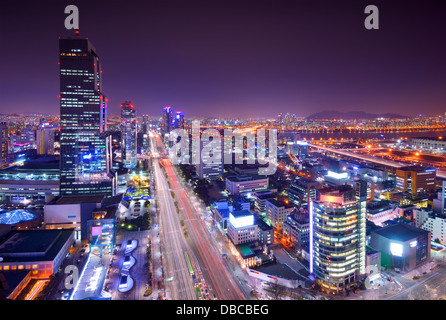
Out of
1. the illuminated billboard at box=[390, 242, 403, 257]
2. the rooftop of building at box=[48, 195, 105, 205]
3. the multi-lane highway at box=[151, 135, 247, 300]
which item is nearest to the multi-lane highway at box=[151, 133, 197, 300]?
the multi-lane highway at box=[151, 135, 247, 300]

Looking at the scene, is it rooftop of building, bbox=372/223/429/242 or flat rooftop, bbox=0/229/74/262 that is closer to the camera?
flat rooftop, bbox=0/229/74/262

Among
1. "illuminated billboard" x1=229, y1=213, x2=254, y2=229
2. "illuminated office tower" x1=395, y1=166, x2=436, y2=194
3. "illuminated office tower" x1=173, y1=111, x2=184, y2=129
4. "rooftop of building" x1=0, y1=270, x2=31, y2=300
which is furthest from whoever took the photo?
"illuminated office tower" x1=173, y1=111, x2=184, y2=129

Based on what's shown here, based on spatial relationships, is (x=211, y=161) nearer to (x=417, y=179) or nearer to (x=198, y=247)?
(x=198, y=247)

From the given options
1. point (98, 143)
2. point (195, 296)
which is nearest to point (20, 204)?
point (98, 143)

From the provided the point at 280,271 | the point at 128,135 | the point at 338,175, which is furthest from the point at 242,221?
the point at 128,135

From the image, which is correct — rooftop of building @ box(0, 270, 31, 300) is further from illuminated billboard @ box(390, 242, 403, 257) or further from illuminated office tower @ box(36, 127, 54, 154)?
illuminated office tower @ box(36, 127, 54, 154)

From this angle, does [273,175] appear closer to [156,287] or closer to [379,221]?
[379,221]

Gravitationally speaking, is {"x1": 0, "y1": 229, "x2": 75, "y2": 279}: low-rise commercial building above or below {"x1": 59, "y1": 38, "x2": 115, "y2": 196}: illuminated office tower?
below
